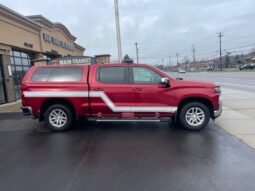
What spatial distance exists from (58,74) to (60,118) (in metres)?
1.29

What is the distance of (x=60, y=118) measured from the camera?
696 cm

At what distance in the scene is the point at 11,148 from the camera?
5609 mm

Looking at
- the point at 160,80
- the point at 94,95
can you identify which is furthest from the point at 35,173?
the point at 160,80

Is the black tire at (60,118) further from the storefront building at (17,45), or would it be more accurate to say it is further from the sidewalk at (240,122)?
the storefront building at (17,45)

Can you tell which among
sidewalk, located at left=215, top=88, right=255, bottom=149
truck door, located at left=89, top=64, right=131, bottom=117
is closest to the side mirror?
truck door, located at left=89, top=64, right=131, bottom=117

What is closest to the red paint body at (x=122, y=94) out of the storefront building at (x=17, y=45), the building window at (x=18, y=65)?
the storefront building at (x=17, y=45)

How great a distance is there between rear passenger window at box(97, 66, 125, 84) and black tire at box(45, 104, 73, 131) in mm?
1347

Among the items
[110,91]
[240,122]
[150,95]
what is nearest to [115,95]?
[110,91]

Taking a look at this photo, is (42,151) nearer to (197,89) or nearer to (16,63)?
(197,89)

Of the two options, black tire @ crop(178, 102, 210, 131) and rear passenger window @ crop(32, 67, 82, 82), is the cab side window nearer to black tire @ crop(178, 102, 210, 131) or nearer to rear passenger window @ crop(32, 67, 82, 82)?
black tire @ crop(178, 102, 210, 131)

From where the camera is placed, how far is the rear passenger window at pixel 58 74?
271 inches

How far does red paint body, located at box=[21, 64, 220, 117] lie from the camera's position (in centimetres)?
651

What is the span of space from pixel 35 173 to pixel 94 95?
301 centimetres

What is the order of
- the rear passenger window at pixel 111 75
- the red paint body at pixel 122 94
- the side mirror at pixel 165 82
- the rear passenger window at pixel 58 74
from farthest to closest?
the rear passenger window at pixel 58 74, the rear passenger window at pixel 111 75, the red paint body at pixel 122 94, the side mirror at pixel 165 82
